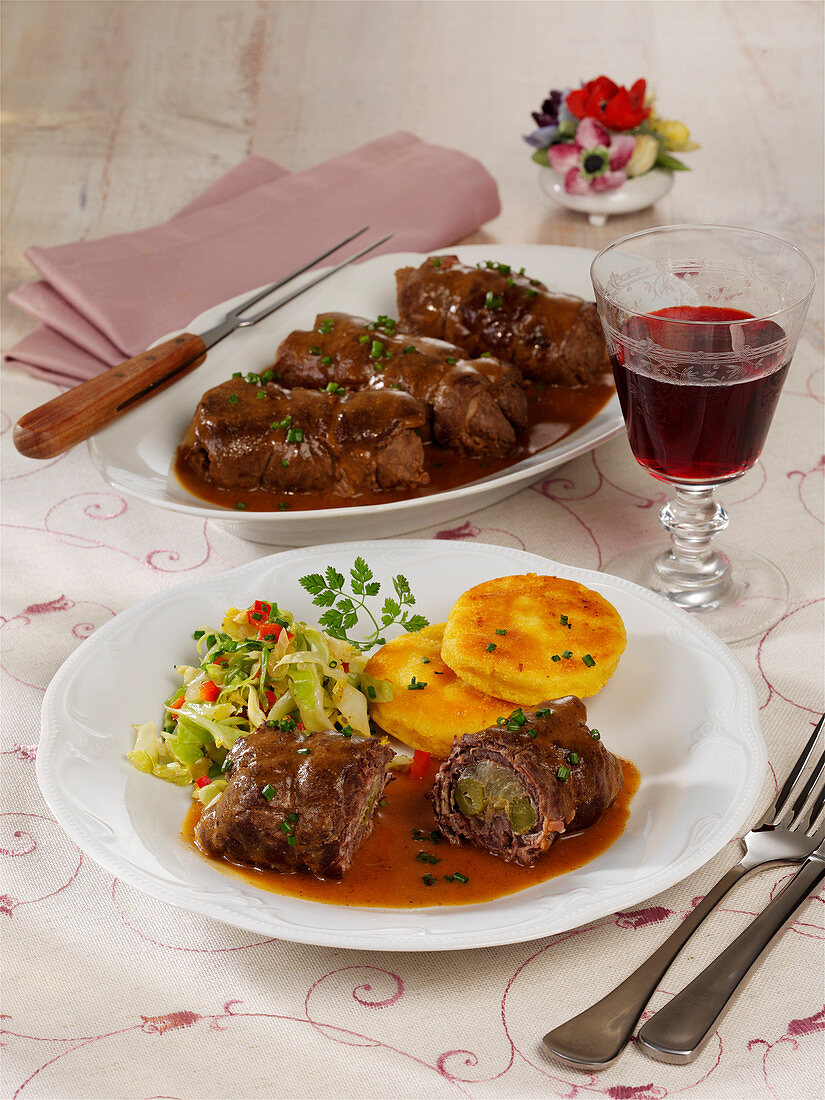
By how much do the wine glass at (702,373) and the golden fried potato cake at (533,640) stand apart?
0.53 meters

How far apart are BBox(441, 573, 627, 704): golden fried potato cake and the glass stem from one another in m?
0.53

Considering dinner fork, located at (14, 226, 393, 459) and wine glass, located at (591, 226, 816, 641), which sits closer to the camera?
wine glass, located at (591, 226, 816, 641)

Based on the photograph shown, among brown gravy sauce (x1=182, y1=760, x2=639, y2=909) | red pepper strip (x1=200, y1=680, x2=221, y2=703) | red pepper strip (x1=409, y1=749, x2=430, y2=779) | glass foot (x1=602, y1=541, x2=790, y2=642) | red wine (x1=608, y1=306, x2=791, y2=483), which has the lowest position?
glass foot (x1=602, y1=541, x2=790, y2=642)

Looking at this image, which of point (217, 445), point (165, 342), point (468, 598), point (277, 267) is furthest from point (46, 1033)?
point (277, 267)

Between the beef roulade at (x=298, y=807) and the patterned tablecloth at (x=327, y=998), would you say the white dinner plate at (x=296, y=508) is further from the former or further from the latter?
the beef roulade at (x=298, y=807)

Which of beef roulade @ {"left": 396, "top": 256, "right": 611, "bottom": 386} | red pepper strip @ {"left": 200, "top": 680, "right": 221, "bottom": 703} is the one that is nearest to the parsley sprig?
red pepper strip @ {"left": 200, "top": 680, "right": 221, "bottom": 703}

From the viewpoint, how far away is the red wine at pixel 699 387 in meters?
2.88

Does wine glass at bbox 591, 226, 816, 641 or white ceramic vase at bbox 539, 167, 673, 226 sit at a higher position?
wine glass at bbox 591, 226, 816, 641

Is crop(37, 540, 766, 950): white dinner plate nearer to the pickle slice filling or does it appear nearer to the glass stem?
the pickle slice filling

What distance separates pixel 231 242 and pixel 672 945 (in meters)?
3.93

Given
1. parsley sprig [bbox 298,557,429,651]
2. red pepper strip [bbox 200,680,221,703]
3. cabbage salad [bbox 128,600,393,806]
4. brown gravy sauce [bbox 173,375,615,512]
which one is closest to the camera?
cabbage salad [bbox 128,600,393,806]

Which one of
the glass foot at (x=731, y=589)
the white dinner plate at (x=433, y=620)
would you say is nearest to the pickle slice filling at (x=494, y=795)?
the white dinner plate at (x=433, y=620)

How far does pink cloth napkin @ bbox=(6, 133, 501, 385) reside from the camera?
464 cm

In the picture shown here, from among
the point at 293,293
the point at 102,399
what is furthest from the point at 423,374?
the point at 102,399
